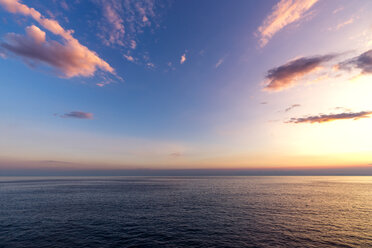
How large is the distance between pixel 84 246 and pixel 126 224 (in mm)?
11798

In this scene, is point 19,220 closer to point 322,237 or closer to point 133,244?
point 133,244

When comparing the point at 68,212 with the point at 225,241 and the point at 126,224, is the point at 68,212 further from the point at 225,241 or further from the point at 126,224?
the point at 225,241

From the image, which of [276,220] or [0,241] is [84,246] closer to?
[0,241]

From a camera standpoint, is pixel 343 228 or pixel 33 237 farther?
pixel 343 228

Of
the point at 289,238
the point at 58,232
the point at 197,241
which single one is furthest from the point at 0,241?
the point at 289,238

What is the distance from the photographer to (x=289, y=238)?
30.3 m

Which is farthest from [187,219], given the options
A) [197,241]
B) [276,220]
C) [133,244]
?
[276,220]

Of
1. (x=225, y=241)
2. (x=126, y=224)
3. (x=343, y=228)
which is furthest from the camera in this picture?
(x=126, y=224)

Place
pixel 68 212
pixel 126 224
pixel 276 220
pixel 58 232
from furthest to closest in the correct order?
pixel 68 212 < pixel 276 220 < pixel 126 224 < pixel 58 232

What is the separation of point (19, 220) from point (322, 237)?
62.8m

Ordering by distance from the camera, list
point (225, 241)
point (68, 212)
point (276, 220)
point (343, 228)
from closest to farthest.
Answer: point (225, 241) < point (343, 228) < point (276, 220) < point (68, 212)

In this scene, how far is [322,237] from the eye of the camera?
31.0m

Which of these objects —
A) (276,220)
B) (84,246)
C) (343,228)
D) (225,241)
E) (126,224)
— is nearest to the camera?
(84,246)

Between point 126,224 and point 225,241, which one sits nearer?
point 225,241
